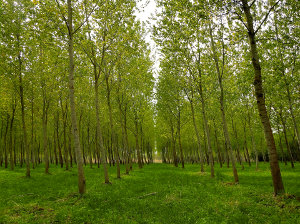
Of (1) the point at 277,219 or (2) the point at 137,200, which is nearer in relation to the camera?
(1) the point at 277,219

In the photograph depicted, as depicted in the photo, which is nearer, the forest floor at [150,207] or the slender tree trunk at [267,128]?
the forest floor at [150,207]

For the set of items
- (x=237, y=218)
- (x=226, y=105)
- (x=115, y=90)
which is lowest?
(x=237, y=218)

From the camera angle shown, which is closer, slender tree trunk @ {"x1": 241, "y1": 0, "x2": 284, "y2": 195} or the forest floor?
the forest floor

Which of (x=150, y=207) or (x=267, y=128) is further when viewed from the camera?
(x=267, y=128)

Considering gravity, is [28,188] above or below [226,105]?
below

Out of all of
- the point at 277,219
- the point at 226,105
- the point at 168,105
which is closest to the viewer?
the point at 277,219

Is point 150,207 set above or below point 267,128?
below

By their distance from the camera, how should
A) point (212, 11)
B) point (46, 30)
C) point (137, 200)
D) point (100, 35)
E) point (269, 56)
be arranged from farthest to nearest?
point (269, 56) → point (100, 35) → point (46, 30) → point (212, 11) → point (137, 200)

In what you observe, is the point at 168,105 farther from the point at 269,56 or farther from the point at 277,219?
the point at 277,219

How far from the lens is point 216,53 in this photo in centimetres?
1850

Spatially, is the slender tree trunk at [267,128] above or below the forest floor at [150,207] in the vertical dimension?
above

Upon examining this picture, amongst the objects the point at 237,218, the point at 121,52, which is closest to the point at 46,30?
the point at 121,52

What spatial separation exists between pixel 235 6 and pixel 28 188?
769 inches

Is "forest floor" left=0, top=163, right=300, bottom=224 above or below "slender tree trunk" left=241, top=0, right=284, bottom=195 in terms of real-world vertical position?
below
